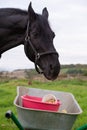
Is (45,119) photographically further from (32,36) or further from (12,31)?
(12,31)

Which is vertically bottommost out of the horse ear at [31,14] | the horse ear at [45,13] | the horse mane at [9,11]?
the horse mane at [9,11]

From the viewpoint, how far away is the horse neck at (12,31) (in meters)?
5.26

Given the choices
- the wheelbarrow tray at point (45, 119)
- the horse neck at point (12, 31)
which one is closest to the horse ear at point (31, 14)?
the horse neck at point (12, 31)

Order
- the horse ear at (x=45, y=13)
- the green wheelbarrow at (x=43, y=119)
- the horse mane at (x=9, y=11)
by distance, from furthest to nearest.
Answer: the horse mane at (x=9, y=11) → the horse ear at (x=45, y=13) → the green wheelbarrow at (x=43, y=119)

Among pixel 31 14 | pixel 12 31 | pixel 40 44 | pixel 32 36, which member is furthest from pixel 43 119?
pixel 12 31

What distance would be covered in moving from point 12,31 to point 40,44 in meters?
0.61

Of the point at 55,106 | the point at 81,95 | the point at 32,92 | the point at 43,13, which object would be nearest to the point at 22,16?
the point at 43,13

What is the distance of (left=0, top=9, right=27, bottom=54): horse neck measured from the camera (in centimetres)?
526

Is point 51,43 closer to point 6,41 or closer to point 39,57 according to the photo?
point 39,57

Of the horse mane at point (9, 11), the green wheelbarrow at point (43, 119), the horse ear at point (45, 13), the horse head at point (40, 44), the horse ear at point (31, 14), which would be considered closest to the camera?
the green wheelbarrow at point (43, 119)

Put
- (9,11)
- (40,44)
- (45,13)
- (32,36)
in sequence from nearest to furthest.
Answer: (40,44), (32,36), (45,13), (9,11)

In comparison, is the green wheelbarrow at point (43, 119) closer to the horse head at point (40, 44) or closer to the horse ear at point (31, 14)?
the horse head at point (40, 44)

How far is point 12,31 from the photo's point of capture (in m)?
5.35

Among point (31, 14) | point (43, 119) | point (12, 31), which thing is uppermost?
point (31, 14)
